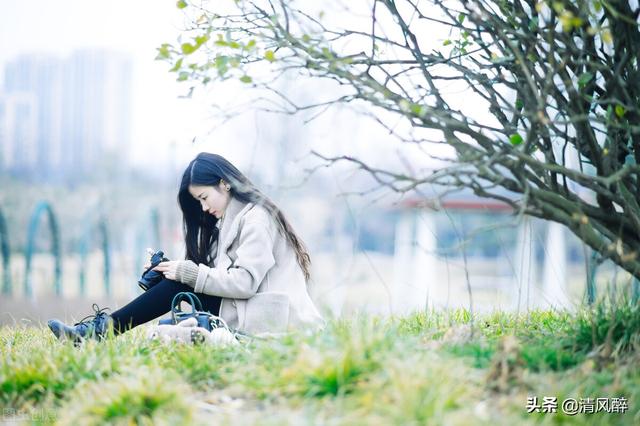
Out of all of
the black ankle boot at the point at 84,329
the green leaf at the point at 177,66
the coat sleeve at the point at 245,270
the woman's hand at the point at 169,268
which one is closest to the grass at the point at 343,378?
the black ankle boot at the point at 84,329

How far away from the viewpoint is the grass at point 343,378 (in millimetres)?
2162

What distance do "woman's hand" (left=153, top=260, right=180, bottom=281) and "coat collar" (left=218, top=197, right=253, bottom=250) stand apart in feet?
0.95

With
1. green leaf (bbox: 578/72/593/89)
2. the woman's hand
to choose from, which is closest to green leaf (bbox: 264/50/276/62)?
green leaf (bbox: 578/72/593/89)

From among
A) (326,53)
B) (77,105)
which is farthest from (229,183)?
(77,105)

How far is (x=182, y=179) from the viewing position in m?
4.00

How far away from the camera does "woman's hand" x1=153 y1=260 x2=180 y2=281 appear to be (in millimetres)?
3764

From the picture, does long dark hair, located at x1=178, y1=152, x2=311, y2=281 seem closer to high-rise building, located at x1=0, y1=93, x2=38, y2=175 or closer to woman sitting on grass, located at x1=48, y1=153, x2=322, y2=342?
woman sitting on grass, located at x1=48, y1=153, x2=322, y2=342

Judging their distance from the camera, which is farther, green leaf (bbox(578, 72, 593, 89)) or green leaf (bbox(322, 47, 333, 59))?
green leaf (bbox(578, 72, 593, 89))

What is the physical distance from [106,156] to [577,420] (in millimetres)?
21793

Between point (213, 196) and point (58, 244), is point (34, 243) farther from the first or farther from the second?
point (213, 196)

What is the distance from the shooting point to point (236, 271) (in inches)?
145

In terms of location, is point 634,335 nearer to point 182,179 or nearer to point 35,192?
point 182,179

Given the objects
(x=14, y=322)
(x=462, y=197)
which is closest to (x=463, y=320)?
(x=14, y=322)

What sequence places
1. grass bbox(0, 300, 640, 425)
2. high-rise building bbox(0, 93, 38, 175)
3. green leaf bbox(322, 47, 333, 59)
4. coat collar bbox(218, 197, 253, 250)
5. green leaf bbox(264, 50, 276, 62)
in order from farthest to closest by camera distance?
high-rise building bbox(0, 93, 38, 175)
coat collar bbox(218, 197, 253, 250)
green leaf bbox(264, 50, 276, 62)
green leaf bbox(322, 47, 333, 59)
grass bbox(0, 300, 640, 425)
